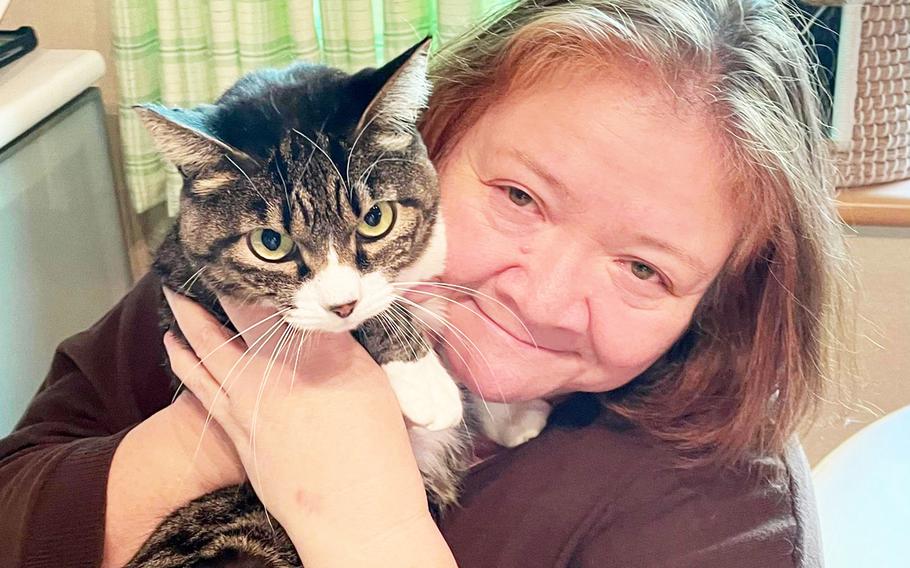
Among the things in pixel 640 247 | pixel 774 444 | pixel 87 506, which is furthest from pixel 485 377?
pixel 87 506

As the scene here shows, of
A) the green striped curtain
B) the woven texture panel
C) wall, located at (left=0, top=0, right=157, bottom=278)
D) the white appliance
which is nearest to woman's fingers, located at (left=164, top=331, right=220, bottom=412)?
the white appliance

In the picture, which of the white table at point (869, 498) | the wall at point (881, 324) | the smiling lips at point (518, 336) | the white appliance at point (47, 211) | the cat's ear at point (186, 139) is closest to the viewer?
the cat's ear at point (186, 139)

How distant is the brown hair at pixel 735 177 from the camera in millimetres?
958

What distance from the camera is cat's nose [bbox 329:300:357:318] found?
91 cm

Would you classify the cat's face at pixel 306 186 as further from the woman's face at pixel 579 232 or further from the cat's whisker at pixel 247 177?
the woman's face at pixel 579 232

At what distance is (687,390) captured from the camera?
115cm

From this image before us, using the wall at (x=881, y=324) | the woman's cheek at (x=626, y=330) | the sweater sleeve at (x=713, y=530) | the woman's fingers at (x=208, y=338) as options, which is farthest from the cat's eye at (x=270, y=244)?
the wall at (x=881, y=324)

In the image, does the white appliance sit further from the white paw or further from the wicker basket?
the wicker basket

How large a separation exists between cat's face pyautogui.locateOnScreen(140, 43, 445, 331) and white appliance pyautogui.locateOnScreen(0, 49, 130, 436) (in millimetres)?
819

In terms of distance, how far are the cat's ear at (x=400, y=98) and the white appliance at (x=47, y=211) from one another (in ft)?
3.05

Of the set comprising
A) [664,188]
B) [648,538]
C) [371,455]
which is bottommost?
[648,538]

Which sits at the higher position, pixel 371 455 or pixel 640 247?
pixel 640 247

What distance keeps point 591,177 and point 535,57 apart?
0.18 m

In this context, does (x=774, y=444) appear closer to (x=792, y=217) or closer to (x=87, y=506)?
(x=792, y=217)
